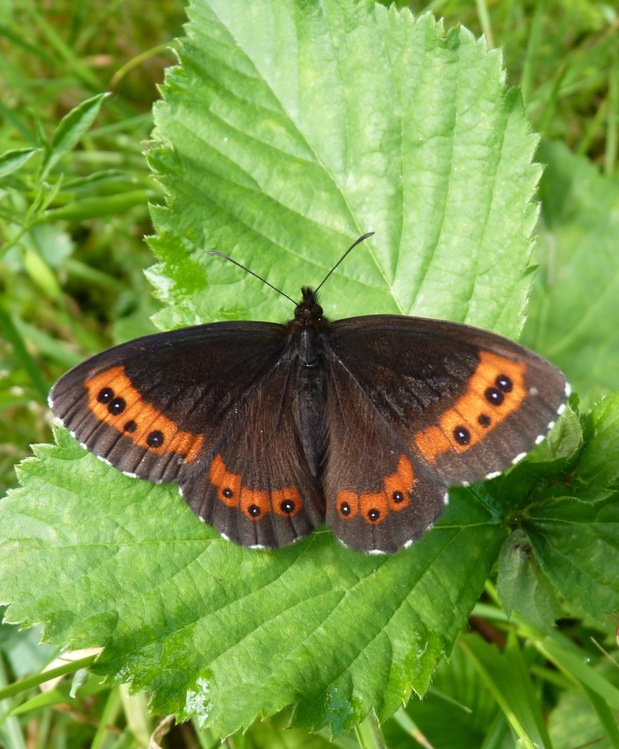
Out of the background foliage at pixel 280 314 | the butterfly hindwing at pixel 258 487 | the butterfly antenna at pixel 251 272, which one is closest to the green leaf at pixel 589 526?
the background foliage at pixel 280 314

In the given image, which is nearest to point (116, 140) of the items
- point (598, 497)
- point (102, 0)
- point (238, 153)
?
point (102, 0)

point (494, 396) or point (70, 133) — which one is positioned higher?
point (70, 133)

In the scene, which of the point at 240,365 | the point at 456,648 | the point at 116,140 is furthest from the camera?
the point at 116,140

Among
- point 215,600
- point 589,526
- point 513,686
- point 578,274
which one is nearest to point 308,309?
point 215,600

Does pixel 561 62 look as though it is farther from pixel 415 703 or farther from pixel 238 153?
pixel 415 703

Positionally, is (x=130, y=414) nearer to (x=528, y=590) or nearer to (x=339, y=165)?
(x=339, y=165)

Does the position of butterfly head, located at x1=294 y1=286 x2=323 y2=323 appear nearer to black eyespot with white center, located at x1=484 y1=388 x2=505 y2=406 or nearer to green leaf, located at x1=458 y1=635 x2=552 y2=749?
black eyespot with white center, located at x1=484 y1=388 x2=505 y2=406
